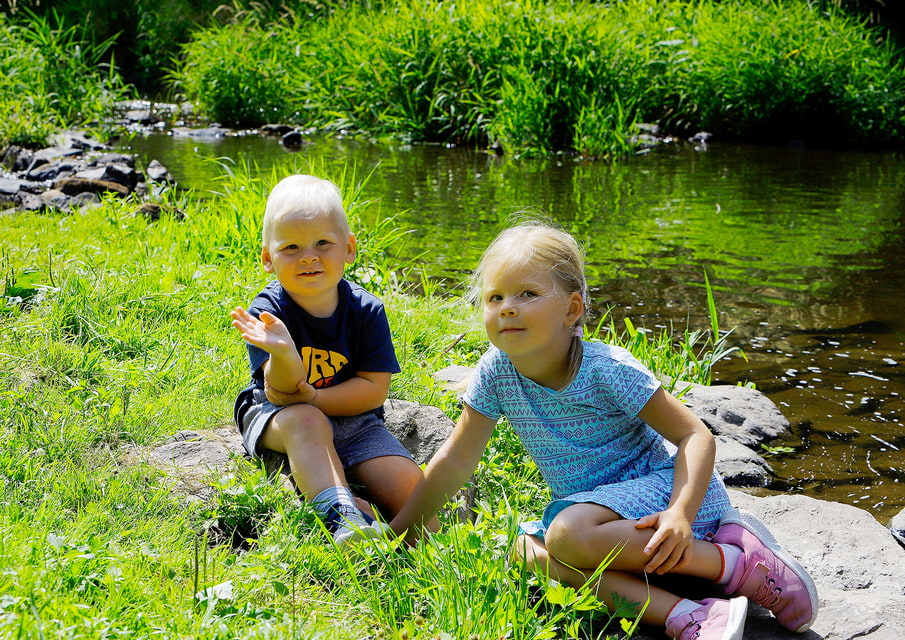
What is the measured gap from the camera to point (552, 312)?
238 cm

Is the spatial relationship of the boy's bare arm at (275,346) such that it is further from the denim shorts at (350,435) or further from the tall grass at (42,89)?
the tall grass at (42,89)

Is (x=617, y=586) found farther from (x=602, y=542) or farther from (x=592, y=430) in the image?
(x=592, y=430)

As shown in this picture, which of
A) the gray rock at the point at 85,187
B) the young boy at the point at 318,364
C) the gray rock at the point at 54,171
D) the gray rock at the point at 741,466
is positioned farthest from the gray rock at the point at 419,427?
the gray rock at the point at 54,171

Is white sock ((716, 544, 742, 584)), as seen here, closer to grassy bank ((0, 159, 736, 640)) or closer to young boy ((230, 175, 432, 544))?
grassy bank ((0, 159, 736, 640))

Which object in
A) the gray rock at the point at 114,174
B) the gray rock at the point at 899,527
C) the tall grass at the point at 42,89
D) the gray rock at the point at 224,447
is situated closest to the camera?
the gray rock at the point at 224,447

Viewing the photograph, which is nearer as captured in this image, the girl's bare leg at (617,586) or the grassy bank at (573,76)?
the girl's bare leg at (617,586)

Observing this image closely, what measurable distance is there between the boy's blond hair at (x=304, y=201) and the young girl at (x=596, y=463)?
571 millimetres

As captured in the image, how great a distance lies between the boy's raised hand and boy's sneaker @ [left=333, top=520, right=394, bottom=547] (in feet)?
1.76

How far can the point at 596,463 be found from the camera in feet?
7.99

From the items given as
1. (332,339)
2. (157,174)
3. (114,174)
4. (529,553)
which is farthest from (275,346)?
(157,174)

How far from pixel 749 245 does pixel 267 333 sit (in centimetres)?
533

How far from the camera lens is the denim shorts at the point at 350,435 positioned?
2801 mm

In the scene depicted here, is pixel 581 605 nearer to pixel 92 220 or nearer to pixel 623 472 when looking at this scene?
pixel 623 472

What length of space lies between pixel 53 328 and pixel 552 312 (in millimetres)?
2060
